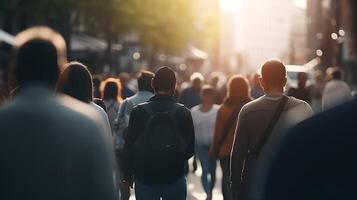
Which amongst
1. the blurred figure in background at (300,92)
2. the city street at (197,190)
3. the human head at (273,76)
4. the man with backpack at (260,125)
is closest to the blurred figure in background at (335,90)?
the blurred figure in background at (300,92)

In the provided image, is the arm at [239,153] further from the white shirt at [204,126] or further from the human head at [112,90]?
the white shirt at [204,126]

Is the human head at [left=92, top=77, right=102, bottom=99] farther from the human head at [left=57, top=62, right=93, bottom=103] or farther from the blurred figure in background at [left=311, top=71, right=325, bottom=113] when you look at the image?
the blurred figure in background at [left=311, top=71, right=325, bottom=113]

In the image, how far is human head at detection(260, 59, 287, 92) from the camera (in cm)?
703

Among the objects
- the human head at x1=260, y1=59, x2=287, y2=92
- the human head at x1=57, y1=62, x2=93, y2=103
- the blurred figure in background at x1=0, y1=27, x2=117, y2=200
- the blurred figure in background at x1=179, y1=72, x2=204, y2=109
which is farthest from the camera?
the blurred figure in background at x1=179, y1=72, x2=204, y2=109

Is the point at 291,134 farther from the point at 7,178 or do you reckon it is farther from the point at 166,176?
the point at 166,176

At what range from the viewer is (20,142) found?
3775 millimetres

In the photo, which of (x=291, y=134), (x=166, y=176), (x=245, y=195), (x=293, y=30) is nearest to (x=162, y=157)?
(x=166, y=176)

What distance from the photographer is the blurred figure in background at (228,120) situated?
1056cm

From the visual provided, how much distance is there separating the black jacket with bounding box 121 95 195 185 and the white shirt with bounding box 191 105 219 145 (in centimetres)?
556

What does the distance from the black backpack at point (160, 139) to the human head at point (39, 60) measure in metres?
3.54

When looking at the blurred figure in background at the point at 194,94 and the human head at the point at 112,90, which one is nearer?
the human head at the point at 112,90

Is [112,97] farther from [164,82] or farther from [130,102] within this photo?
[164,82]

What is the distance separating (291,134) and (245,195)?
15.9ft

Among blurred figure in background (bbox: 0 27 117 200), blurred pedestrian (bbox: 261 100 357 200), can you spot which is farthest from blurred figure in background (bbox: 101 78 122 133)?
blurred pedestrian (bbox: 261 100 357 200)
